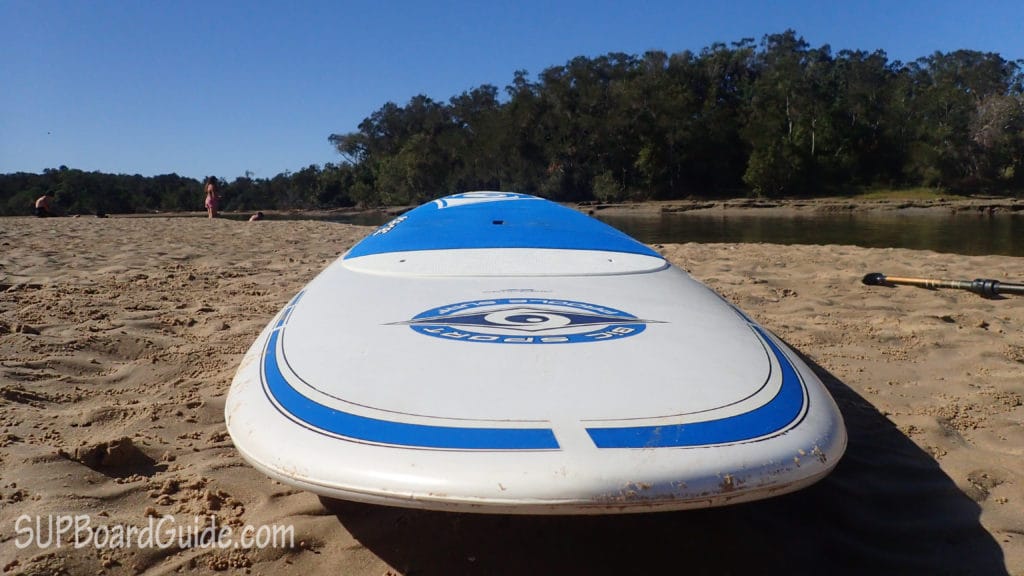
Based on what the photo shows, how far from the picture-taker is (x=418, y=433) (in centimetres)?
125

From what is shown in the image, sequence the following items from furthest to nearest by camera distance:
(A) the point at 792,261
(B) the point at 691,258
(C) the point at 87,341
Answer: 1. (B) the point at 691,258
2. (A) the point at 792,261
3. (C) the point at 87,341

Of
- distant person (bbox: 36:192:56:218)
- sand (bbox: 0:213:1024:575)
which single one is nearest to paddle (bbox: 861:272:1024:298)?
sand (bbox: 0:213:1024:575)

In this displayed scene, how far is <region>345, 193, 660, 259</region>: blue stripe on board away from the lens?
2816mm

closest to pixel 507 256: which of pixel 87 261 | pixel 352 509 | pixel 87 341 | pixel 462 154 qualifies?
pixel 352 509

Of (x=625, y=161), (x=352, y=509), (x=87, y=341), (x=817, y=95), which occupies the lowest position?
(x=352, y=509)

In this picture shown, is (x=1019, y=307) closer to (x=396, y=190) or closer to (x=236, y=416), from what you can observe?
(x=236, y=416)

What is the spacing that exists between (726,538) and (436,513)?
770mm

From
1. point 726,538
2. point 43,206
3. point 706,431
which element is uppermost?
point 43,206

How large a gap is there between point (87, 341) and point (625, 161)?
3414 cm

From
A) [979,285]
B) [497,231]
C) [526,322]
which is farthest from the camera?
[979,285]

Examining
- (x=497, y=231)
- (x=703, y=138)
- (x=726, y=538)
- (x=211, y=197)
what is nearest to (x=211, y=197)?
(x=211, y=197)

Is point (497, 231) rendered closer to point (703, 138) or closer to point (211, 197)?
point (211, 197)

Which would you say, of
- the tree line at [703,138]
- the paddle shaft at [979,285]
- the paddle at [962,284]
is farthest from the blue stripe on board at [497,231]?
the tree line at [703,138]

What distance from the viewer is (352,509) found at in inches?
66.2
